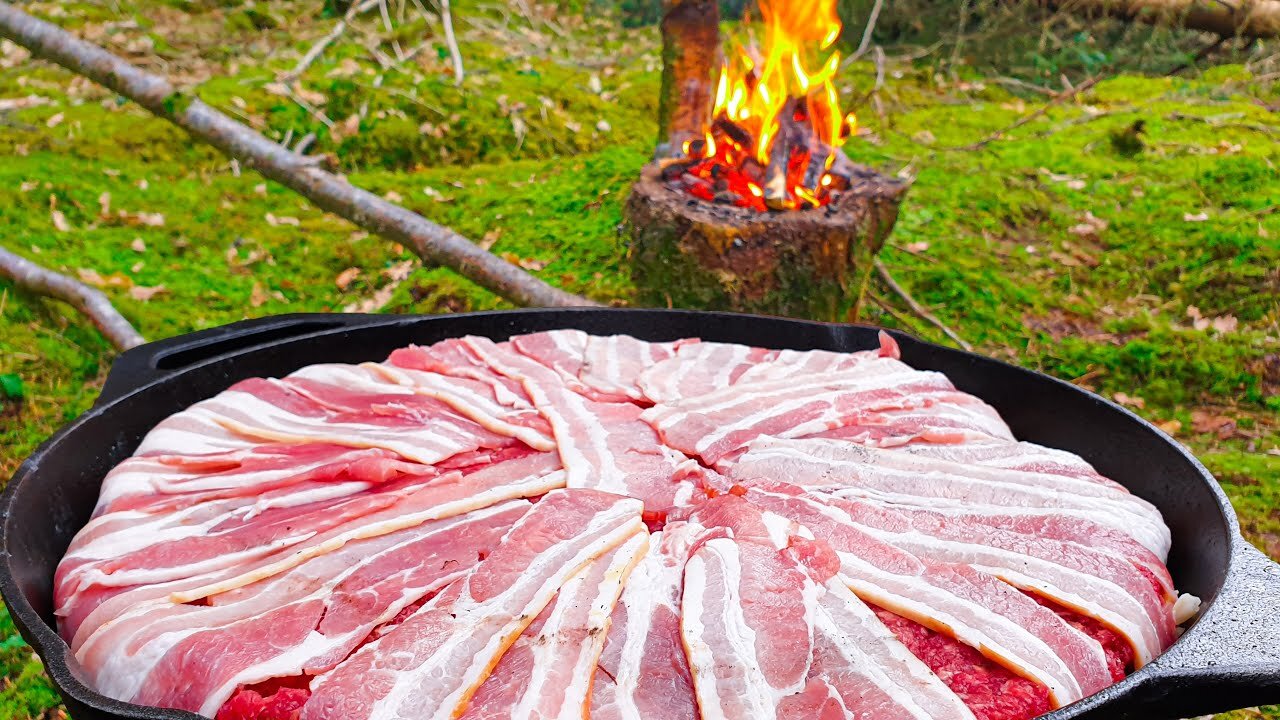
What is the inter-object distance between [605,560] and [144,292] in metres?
5.67

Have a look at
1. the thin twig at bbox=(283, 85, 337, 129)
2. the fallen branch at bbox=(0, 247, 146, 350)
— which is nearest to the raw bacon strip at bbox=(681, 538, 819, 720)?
the fallen branch at bbox=(0, 247, 146, 350)

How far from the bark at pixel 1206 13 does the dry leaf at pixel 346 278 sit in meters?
6.60

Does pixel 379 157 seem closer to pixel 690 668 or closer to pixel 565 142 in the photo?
pixel 565 142

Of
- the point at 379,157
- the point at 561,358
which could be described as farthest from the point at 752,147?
the point at 379,157

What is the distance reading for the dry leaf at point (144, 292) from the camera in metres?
5.98

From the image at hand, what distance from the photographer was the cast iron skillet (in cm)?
150

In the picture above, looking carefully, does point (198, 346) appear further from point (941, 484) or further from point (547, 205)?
point (547, 205)

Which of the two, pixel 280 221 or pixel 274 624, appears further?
pixel 280 221

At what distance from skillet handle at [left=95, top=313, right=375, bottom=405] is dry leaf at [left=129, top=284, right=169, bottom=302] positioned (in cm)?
356

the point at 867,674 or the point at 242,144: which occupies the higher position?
the point at 242,144

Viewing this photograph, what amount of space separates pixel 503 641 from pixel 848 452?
1123mm

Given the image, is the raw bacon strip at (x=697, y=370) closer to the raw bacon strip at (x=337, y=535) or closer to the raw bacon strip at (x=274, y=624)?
the raw bacon strip at (x=337, y=535)

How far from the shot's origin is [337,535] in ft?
6.10

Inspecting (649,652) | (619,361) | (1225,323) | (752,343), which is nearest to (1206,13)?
(1225,323)
